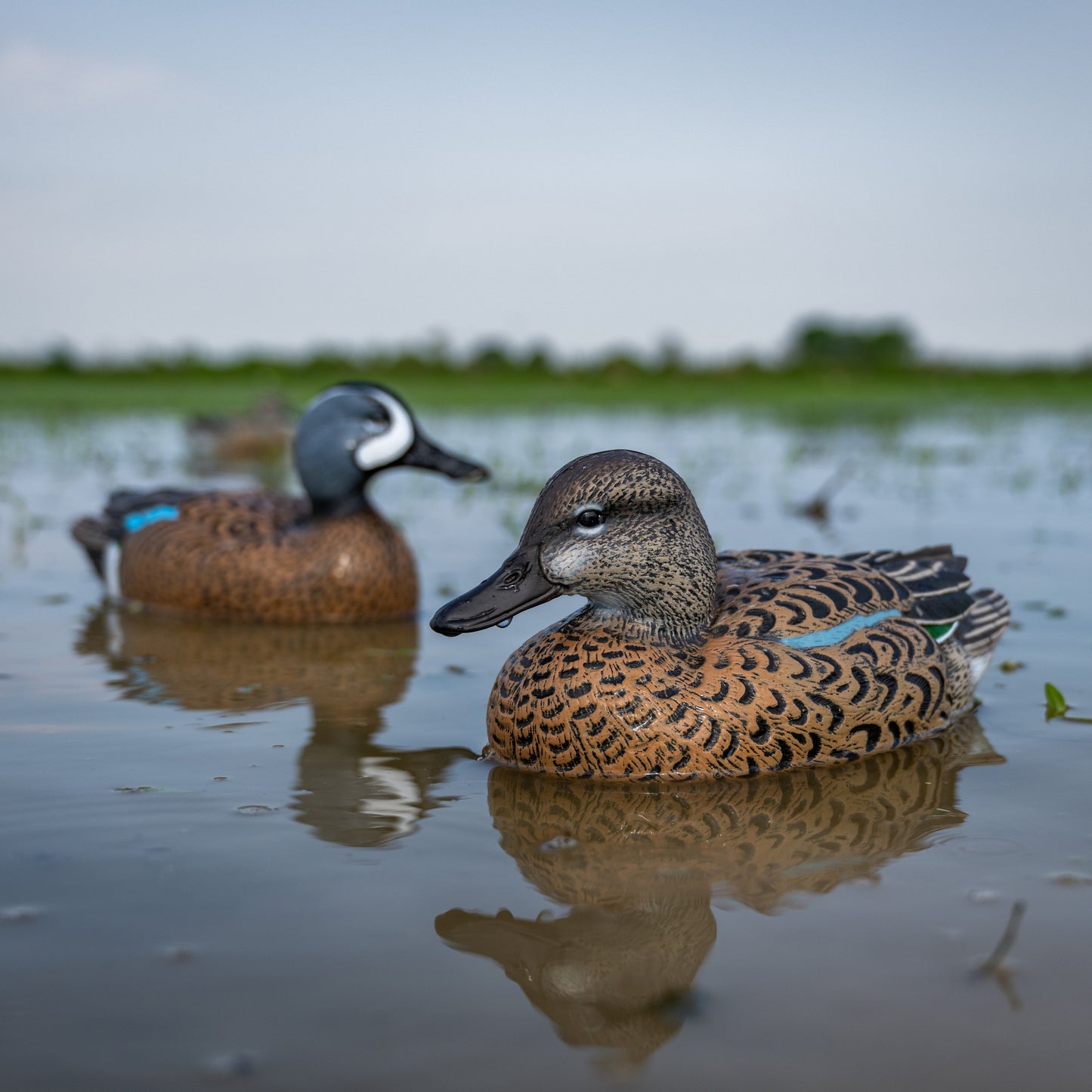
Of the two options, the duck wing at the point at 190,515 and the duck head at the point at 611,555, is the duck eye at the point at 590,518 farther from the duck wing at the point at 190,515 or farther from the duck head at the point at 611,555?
the duck wing at the point at 190,515

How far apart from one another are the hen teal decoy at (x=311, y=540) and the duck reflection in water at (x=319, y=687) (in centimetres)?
14

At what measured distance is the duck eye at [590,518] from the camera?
4270 mm

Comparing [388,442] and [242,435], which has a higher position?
[388,442]

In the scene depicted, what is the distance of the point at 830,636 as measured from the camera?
14.8 feet

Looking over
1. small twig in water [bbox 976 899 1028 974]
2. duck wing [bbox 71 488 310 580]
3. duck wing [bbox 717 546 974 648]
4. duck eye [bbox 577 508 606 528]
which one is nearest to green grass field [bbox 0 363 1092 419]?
duck wing [bbox 71 488 310 580]

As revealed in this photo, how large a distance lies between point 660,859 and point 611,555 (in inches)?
43.5

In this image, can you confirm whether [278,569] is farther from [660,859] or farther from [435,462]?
[660,859]

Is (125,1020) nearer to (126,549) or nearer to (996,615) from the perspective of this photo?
(996,615)

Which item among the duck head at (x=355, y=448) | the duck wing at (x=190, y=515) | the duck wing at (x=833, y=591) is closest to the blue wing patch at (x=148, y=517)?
the duck wing at (x=190, y=515)

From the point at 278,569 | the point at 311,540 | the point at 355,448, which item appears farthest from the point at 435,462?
the point at 278,569

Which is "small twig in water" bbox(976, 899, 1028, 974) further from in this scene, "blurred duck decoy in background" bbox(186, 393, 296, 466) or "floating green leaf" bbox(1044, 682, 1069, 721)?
"blurred duck decoy in background" bbox(186, 393, 296, 466)

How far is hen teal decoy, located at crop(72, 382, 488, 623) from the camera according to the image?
23.1 ft

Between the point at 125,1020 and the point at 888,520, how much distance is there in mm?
8560

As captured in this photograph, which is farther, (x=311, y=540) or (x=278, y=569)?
(x=311, y=540)
